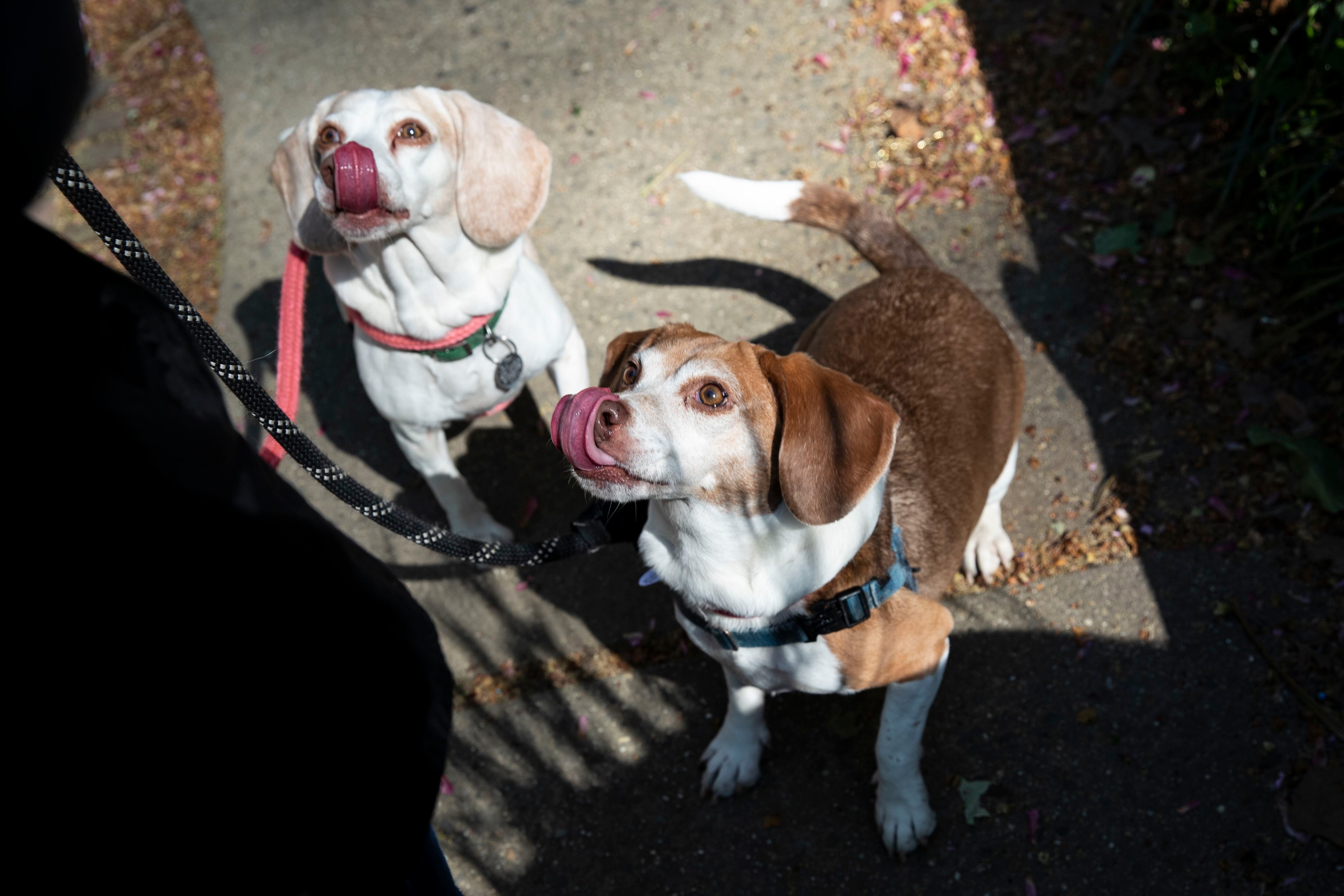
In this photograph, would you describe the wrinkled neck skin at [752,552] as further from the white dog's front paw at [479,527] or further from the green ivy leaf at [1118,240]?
the green ivy leaf at [1118,240]

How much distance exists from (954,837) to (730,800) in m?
0.75

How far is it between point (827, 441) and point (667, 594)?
68.2 inches

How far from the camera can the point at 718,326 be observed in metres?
4.23

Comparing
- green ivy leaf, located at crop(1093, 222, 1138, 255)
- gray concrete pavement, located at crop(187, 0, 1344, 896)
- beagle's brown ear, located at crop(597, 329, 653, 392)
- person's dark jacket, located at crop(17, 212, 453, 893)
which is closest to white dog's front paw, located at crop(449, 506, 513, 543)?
gray concrete pavement, located at crop(187, 0, 1344, 896)

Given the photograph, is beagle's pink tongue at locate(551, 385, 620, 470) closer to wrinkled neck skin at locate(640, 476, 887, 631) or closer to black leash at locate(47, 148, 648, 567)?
wrinkled neck skin at locate(640, 476, 887, 631)

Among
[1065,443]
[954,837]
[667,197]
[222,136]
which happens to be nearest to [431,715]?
[954,837]

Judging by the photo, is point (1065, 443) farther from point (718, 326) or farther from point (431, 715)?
point (431, 715)

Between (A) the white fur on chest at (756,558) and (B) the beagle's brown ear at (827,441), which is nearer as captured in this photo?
(B) the beagle's brown ear at (827,441)

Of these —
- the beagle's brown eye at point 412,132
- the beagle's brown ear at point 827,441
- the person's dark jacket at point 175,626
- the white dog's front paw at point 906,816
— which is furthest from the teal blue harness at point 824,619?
the beagle's brown eye at point 412,132

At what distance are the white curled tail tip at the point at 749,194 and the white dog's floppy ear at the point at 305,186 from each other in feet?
4.29

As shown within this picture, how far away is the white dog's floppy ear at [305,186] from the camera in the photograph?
2.89 m

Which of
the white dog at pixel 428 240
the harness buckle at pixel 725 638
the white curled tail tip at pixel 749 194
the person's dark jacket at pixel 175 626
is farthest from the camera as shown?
the white curled tail tip at pixel 749 194

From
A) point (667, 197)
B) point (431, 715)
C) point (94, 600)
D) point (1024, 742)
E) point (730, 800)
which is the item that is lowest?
point (1024, 742)

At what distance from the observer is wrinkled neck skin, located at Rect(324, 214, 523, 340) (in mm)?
2898
